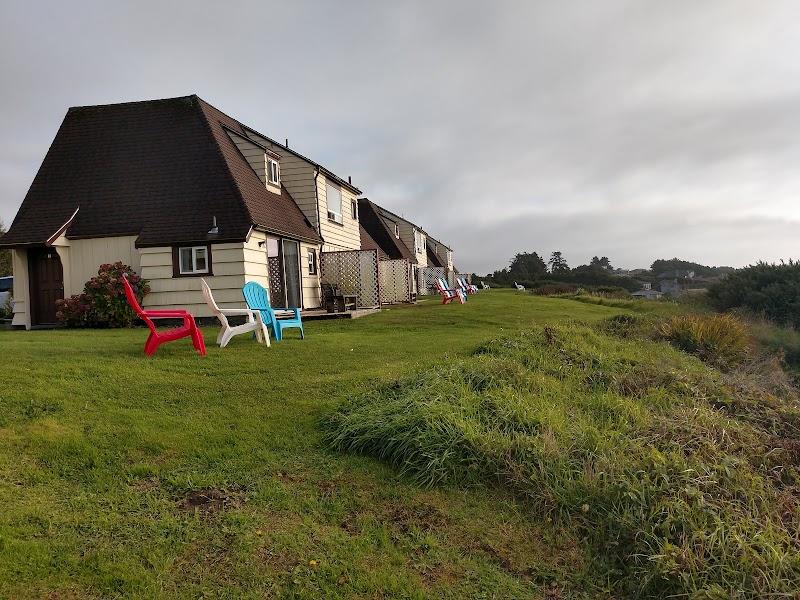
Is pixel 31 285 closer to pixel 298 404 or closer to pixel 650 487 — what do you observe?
pixel 298 404

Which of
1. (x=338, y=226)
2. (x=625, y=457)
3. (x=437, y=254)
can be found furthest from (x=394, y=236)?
(x=625, y=457)

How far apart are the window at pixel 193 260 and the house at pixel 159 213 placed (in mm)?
27

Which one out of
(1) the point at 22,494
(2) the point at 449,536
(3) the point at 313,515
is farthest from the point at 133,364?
(2) the point at 449,536

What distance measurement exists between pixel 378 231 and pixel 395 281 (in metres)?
9.45

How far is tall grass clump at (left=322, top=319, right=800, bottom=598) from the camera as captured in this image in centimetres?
326

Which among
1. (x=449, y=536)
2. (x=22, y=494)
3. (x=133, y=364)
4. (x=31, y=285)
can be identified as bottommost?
(x=449, y=536)

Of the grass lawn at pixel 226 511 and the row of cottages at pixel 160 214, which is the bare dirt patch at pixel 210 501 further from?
the row of cottages at pixel 160 214

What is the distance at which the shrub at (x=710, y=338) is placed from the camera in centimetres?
1073

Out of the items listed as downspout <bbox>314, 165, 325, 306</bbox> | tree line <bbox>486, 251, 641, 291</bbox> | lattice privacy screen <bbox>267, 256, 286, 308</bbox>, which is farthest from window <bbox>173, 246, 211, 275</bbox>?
tree line <bbox>486, 251, 641, 291</bbox>

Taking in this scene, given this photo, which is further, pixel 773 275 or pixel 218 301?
pixel 773 275

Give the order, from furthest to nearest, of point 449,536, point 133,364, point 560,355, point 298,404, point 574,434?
point 560,355
point 133,364
point 298,404
point 574,434
point 449,536

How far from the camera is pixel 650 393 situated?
6.46 metres

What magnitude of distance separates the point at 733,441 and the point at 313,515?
3921 millimetres

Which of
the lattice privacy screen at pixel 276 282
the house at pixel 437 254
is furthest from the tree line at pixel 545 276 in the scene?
the lattice privacy screen at pixel 276 282
